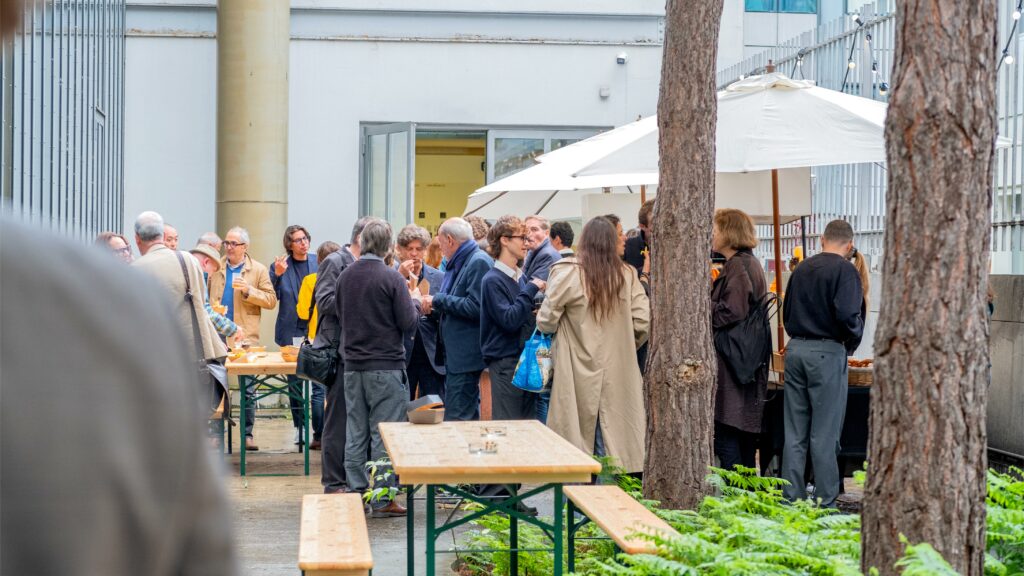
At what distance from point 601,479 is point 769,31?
49.2 ft

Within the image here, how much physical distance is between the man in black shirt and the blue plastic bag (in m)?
1.53

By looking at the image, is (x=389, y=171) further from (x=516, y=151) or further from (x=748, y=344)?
(x=748, y=344)

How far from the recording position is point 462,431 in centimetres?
650

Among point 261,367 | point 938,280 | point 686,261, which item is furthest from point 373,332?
point 938,280

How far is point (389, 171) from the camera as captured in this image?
16062 millimetres

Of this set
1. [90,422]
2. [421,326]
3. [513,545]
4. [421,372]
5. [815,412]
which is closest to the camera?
[90,422]

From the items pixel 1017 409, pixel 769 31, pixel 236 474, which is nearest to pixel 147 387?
pixel 1017 409

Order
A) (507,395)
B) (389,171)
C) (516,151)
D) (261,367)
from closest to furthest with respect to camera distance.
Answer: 1. (507,395)
2. (261,367)
3. (389,171)
4. (516,151)

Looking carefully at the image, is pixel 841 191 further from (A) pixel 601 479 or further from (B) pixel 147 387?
(B) pixel 147 387

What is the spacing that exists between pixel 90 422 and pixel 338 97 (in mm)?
15890

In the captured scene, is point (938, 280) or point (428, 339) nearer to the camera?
point (938, 280)

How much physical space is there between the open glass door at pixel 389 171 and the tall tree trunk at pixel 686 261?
359 inches

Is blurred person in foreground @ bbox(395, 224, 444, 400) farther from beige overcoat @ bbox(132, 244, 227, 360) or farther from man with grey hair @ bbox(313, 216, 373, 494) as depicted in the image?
beige overcoat @ bbox(132, 244, 227, 360)

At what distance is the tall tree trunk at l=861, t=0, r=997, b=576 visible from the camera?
3.94m
